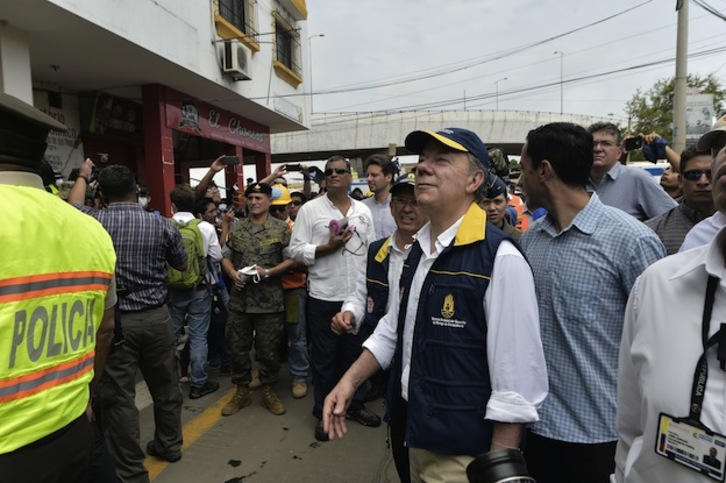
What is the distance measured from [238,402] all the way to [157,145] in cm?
660

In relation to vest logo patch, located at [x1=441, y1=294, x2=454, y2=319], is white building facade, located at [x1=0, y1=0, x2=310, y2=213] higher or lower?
higher

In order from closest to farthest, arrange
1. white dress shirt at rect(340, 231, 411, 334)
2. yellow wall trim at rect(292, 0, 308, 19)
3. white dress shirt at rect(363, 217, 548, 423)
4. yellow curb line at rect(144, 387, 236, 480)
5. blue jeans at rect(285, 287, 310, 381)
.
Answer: white dress shirt at rect(363, 217, 548, 423) < white dress shirt at rect(340, 231, 411, 334) < yellow curb line at rect(144, 387, 236, 480) < blue jeans at rect(285, 287, 310, 381) < yellow wall trim at rect(292, 0, 308, 19)

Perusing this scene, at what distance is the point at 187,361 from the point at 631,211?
4416mm

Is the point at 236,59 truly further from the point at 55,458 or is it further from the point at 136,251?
the point at 55,458

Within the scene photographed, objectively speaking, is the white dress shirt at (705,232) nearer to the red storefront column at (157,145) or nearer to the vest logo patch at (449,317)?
the vest logo patch at (449,317)

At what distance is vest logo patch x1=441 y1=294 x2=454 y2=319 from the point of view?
1.59 meters

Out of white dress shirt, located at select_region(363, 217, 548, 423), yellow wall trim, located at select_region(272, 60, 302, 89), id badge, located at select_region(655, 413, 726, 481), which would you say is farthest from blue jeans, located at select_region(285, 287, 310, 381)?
yellow wall trim, located at select_region(272, 60, 302, 89)

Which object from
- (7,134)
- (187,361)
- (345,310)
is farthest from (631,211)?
(187,361)

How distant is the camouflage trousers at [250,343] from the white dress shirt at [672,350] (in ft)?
10.8

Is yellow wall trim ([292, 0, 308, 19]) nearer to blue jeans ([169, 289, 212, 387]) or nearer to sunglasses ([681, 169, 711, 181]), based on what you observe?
blue jeans ([169, 289, 212, 387])

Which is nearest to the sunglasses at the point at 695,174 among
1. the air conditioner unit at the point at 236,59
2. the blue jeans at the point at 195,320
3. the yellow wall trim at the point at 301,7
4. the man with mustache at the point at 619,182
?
the man with mustache at the point at 619,182

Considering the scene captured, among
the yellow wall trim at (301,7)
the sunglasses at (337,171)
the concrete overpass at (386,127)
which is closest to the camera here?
the sunglasses at (337,171)

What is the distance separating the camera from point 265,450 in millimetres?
3492

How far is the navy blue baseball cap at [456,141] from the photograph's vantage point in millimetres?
1746
